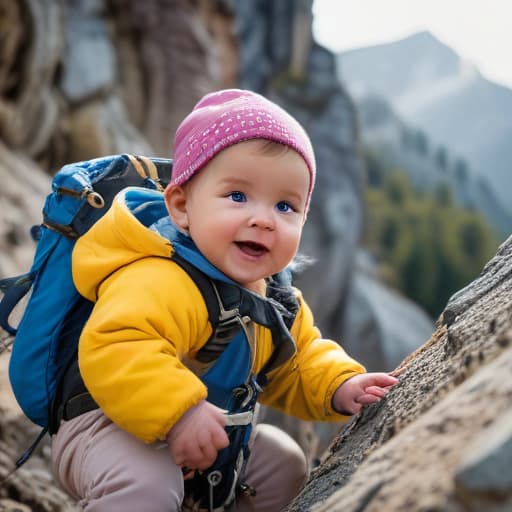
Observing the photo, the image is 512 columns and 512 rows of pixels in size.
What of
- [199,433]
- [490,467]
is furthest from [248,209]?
[490,467]

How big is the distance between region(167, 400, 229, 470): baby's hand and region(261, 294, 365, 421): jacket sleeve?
1.64 feet

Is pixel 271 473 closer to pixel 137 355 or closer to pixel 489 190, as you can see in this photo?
pixel 137 355

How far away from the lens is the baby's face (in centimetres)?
175

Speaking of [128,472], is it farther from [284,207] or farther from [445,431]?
[445,431]

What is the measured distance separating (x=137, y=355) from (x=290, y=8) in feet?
64.2

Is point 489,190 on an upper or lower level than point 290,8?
lower

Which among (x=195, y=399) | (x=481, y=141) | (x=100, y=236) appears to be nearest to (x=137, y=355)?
(x=195, y=399)

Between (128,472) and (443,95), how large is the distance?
5338 centimetres

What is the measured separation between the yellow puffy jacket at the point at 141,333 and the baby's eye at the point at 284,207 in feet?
0.95

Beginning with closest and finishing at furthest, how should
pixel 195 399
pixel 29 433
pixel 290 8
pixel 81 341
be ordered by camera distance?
pixel 195 399, pixel 81 341, pixel 29 433, pixel 290 8

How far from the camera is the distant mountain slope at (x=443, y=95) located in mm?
47500

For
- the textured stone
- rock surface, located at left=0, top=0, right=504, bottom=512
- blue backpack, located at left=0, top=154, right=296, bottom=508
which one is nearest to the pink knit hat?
blue backpack, located at left=0, top=154, right=296, bottom=508

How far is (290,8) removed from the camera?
19766mm

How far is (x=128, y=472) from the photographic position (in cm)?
160
